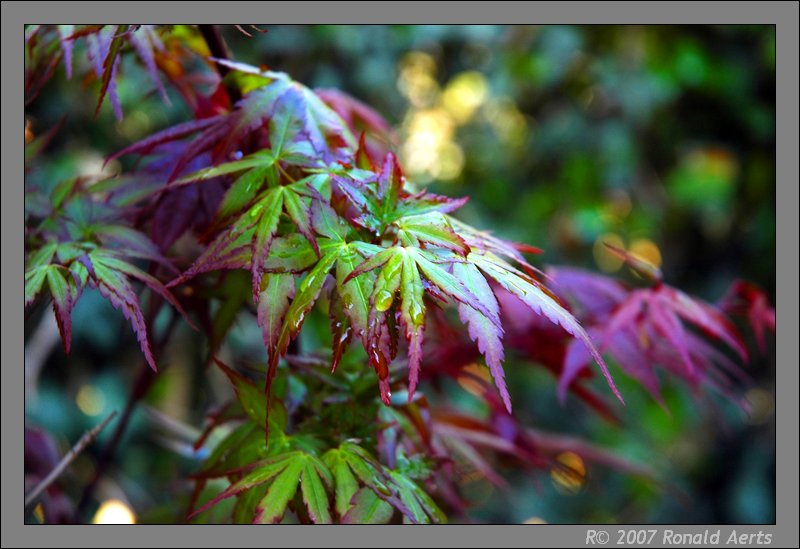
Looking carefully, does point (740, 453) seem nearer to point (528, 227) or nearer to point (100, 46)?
point (528, 227)

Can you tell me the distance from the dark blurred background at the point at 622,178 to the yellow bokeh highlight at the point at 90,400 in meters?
0.17

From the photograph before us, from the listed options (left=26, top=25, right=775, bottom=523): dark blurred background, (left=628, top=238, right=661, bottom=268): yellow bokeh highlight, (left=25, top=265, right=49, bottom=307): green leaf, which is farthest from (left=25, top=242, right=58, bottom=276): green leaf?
(left=628, top=238, right=661, bottom=268): yellow bokeh highlight

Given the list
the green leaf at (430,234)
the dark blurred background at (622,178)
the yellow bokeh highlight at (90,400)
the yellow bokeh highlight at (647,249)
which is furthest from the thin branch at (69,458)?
the yellow bokeh highlight at (647,249)

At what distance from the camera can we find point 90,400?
1591 mm

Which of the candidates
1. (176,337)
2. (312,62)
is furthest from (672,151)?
(176,337)

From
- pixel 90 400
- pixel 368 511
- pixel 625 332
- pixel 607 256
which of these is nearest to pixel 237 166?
pixel 368 511

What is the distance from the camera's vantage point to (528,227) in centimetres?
197

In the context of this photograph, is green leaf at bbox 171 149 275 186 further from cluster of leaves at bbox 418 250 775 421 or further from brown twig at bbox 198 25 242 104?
cluster of leaves at bbox 418 250 775 421

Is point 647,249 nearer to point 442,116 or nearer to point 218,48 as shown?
point 442,116

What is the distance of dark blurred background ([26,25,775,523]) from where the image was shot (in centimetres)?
187

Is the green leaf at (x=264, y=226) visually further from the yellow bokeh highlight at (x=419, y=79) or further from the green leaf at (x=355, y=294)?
the yellow bokeh highlight at (x=419, y=79)

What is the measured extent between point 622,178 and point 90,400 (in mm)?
1322

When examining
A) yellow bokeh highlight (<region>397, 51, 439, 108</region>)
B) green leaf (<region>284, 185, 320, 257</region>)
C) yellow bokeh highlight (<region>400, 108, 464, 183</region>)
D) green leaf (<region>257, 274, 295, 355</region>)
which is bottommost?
yellow bokeh highlight (<region>400, 108, 464, 183</region>)

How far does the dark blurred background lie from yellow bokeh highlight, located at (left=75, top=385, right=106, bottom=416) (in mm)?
171
